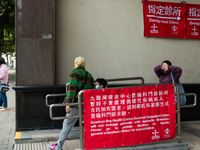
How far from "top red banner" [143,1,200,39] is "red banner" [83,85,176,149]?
8.69 ft

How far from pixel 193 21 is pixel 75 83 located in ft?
14.8

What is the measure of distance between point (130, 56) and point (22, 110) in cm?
306

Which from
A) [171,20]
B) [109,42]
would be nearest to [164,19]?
[171,20]

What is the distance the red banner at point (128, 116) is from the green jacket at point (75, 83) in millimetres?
254

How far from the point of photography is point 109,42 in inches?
254

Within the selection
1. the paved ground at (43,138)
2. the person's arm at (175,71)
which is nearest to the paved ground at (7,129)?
the paved ground at (43,138)

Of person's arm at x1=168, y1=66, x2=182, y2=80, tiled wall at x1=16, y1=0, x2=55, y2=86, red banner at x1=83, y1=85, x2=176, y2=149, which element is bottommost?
red banner at x1=83, y1=85, x2=176, y2=149

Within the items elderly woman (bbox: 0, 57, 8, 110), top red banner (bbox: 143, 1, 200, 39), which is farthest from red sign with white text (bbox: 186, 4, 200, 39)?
elderly woman (bbox: 0, 57, 8, 110)

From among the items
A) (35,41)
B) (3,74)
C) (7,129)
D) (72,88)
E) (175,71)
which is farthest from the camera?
(3,74)

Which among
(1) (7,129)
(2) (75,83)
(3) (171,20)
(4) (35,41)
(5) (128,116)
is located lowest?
(1) (7,129)

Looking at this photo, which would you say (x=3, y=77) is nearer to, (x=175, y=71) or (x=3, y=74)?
(x=3, y=74)

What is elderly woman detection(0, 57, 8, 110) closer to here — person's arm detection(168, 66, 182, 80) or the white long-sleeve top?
the white long-sleeve top

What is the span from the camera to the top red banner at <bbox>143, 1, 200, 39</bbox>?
6.64m

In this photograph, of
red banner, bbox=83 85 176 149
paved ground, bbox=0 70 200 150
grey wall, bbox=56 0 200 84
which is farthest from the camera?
grey wall, bbox=56 0 200 84
